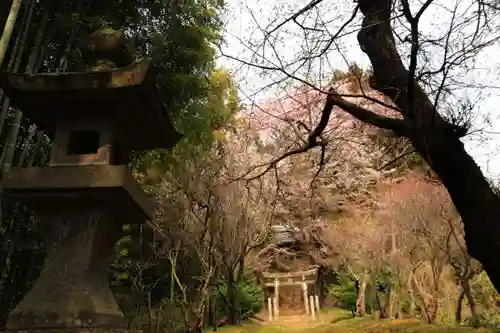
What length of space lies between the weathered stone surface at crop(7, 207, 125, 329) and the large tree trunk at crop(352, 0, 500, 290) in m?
2.62

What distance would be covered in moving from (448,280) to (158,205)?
7905 millimetres

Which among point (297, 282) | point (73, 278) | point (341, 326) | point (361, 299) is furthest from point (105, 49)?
point (297, 282)

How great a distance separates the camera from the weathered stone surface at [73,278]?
3.80 meters

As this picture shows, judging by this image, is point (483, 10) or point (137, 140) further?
point (137, 140)

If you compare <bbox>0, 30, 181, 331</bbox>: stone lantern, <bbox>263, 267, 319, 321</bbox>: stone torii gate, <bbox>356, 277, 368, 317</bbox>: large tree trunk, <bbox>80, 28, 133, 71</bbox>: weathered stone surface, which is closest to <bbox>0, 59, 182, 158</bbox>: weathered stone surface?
<bbox>0, 30, 181, 331</bbox>: stone lantern

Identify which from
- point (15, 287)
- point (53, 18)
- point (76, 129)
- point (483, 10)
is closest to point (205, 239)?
point (15, 287)

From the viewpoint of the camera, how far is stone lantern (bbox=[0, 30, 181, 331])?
3928mm

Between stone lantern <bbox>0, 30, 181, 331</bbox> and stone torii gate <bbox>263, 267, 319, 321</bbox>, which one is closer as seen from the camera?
stone lantern <bbox>0, 30, 181, 331</bbox>

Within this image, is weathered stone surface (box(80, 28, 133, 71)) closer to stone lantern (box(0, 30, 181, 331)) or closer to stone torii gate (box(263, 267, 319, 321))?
stone lantern (box(0, 30, 181, 331))

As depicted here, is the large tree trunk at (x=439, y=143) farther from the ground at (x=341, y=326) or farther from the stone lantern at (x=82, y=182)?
the ground at (x=341, y=326)

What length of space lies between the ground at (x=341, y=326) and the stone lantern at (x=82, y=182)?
7.17 metres

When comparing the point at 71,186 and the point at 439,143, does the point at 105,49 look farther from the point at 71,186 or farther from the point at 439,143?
the point at 439,143

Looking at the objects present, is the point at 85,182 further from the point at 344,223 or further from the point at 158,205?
the point at 344,223

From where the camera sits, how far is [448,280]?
41.1ft
